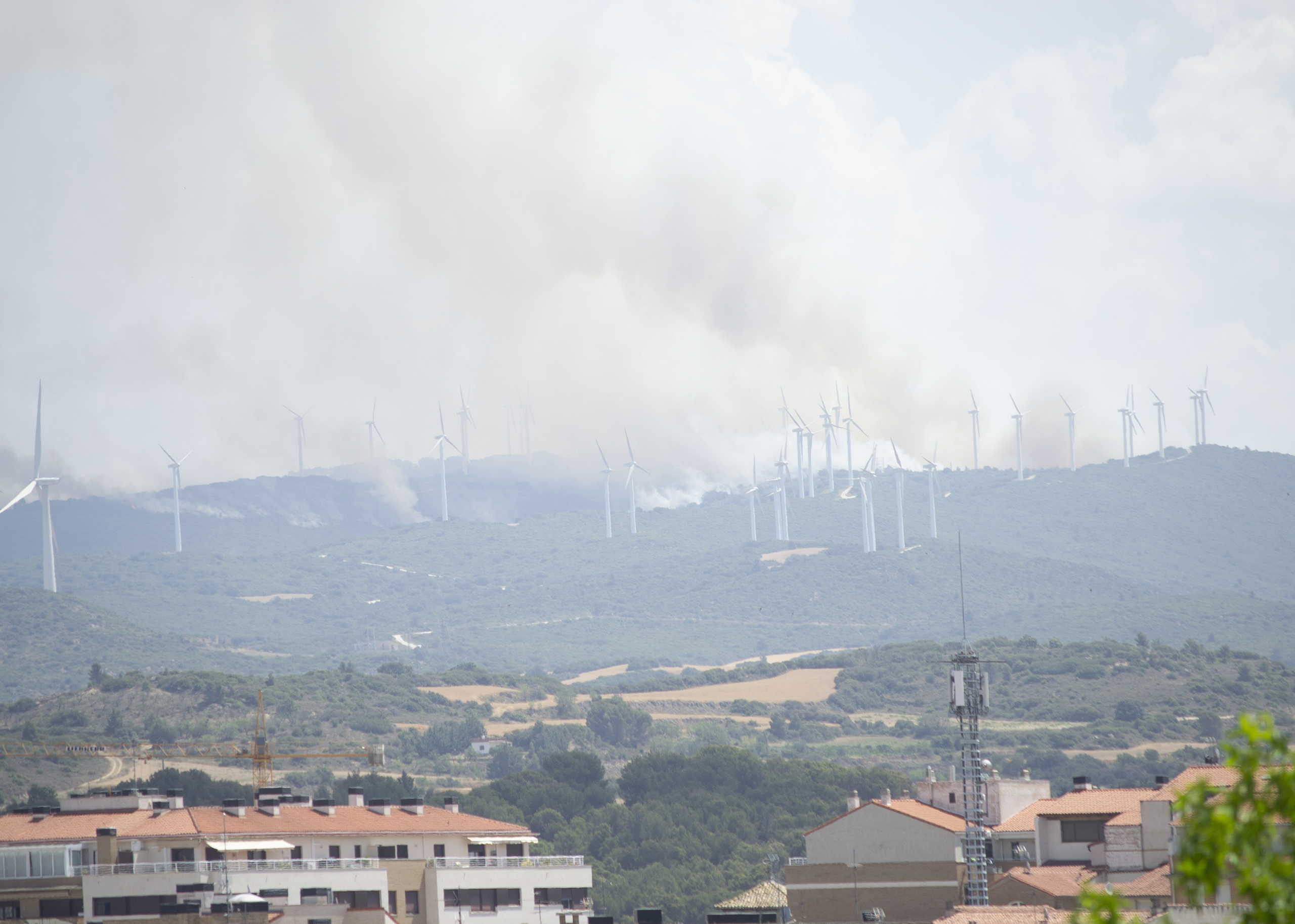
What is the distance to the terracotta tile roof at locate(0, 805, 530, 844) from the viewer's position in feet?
256

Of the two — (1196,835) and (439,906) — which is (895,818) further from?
(1196,835)

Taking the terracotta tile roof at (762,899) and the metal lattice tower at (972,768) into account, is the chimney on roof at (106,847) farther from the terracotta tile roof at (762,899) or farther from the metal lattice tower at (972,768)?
the metal lattice tower at (972,768)

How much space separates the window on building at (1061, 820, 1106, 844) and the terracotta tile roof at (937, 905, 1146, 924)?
1395 cm

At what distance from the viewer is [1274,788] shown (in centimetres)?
1750

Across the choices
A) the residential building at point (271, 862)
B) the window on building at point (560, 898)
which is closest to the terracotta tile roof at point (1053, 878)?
the window on building at point (560, 898)

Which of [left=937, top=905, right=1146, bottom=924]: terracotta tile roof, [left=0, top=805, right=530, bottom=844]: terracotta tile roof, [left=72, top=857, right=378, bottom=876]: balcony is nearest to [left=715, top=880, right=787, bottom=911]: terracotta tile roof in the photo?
[left=0, top=805, right=530, bottom=844]: terracotta tile roof

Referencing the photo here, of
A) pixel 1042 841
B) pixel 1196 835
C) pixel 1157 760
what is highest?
pixel 1196 835

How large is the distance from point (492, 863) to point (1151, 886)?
34.0 meters

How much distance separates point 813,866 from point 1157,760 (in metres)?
129

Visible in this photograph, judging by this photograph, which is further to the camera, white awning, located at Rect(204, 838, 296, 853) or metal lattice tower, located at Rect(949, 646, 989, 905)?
white awning, located at Rect(204, 838, 296, 853)

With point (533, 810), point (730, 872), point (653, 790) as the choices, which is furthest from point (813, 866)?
point (653, 790)

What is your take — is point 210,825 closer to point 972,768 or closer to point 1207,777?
point 972,768

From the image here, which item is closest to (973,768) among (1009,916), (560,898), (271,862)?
(1009,916)

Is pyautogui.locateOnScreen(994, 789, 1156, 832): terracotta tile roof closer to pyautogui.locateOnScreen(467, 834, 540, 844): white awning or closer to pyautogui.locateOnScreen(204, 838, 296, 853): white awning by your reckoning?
pyautogui.locateOnScreen(467, 834, 540, 844): white awning
